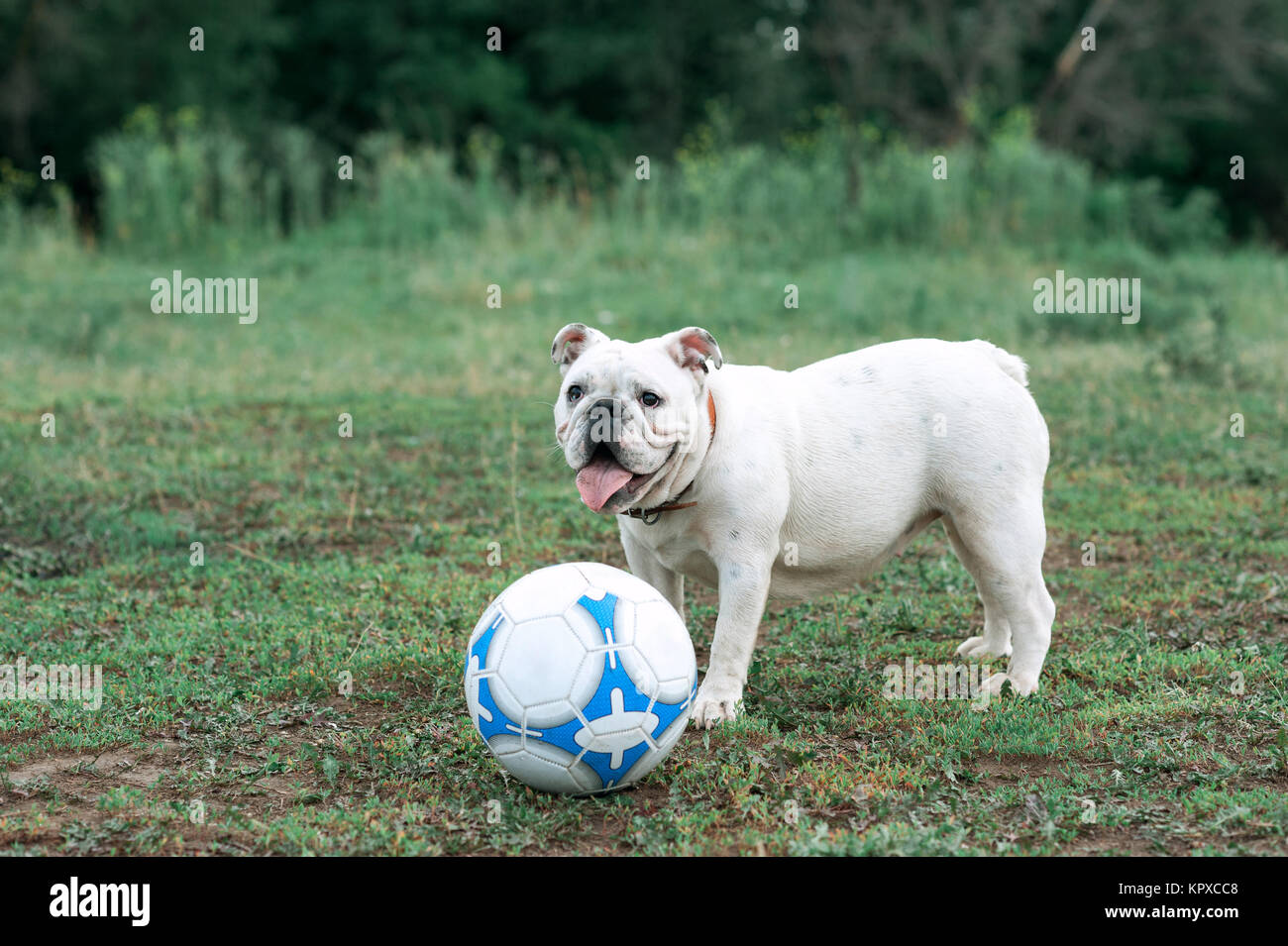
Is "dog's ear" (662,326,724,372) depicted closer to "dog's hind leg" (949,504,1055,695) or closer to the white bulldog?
the white bulldog

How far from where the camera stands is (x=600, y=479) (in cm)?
470

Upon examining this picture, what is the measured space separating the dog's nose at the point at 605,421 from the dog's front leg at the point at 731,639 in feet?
2.69

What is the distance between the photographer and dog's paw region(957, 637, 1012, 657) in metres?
6.03

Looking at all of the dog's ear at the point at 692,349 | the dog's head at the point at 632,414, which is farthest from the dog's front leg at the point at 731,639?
the dog's ear at the point at 692,349

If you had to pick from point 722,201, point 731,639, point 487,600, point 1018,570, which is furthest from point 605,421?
point 722,201

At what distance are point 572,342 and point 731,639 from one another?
1288 millimetres

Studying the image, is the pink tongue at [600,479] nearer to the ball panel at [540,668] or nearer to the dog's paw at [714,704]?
the ball panel at [540,668]

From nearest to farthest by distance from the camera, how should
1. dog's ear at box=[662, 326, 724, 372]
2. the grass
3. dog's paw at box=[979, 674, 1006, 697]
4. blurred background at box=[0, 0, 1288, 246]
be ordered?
the grass → dog's ear at box=[662, 326, 724, 372] → dog's paw at box=[979, 674, 1006, 697] → blurred background at box=[0, 0, 1288, 246]

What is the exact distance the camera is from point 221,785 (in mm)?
4734

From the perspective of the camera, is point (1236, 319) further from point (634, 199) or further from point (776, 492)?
point (776, 492)

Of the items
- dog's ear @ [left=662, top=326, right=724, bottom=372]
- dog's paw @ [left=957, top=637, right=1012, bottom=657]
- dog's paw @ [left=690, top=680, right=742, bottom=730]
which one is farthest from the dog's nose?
dog's paw @ [left=957, top=637, right=1012, bottom=657]

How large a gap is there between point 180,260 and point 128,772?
46.1 feet

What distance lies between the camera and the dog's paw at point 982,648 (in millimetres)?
6027

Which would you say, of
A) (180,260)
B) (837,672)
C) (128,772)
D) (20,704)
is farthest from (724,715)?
(180,260)
